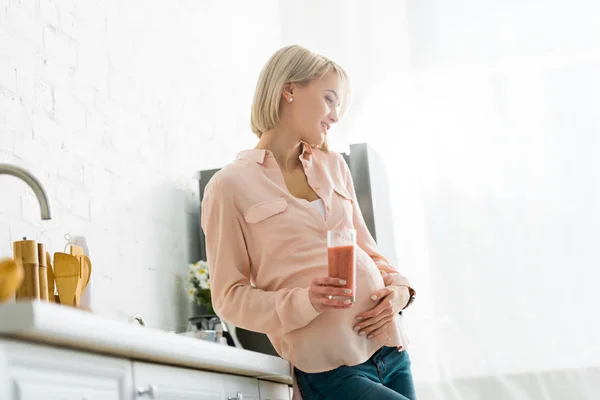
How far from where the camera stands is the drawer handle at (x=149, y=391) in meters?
1.61

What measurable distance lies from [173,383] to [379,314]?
63cm

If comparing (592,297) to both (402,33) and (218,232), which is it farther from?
(218,232)

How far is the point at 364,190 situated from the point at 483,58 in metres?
1.27

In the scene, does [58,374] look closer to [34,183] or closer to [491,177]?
[34,183]

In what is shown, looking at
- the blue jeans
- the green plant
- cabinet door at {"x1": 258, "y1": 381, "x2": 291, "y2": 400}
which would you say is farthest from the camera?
the green plant

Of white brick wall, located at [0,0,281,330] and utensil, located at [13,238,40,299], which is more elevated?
white brick wall, located at [0,0,281,330]

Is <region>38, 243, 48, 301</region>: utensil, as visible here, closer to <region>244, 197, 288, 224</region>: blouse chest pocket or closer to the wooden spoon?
the wooden spoon

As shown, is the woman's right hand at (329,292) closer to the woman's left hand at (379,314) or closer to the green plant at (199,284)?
the woman's left hand at (379,314)

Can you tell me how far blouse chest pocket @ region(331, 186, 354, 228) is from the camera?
92.0 inches

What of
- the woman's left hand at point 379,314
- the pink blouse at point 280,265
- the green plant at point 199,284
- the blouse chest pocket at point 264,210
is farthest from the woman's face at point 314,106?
the green plant at point 199,284

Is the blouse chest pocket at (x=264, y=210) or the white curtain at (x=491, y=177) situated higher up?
the white curtain at (x=491, y=177)

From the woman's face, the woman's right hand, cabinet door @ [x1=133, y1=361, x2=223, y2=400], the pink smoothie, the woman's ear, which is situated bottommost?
cabinet door @ [x1=133, y1=361, x2=223, y2=400]

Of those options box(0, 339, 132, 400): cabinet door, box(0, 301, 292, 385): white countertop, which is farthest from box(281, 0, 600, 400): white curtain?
box(0, 339, 132, 400): cabinet door

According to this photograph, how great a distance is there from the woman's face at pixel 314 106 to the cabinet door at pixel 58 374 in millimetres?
1029
